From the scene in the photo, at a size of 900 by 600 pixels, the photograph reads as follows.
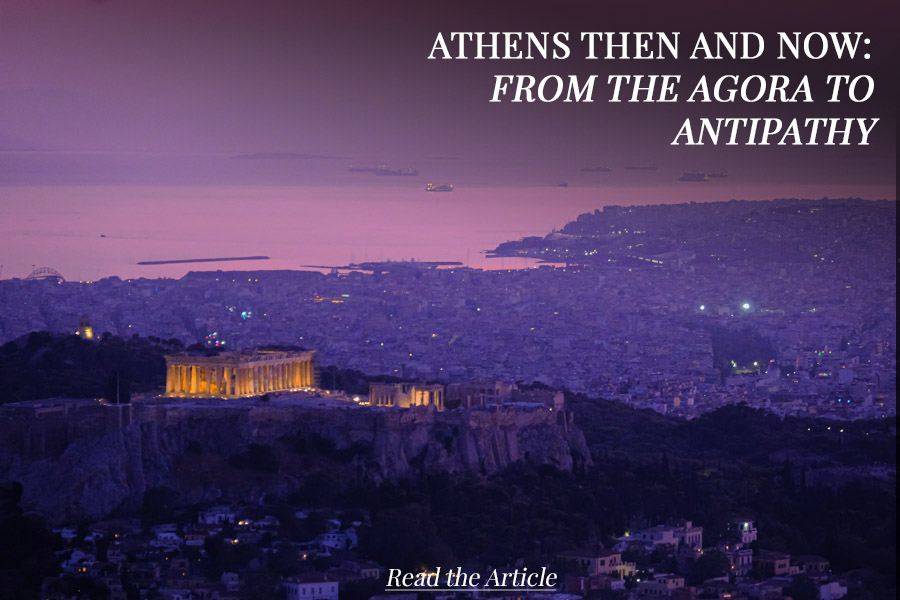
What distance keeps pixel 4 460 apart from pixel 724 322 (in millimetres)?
59767

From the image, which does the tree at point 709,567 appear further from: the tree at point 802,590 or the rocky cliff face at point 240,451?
the rocky cliff face at point 240,451

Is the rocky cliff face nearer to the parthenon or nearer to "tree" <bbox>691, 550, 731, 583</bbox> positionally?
the parthenon

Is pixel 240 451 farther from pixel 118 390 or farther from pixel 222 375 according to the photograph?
pixel 222 375

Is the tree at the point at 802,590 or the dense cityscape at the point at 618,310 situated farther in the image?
the dense cityscape at the point at 618,310

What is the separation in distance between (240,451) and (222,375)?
4.97 meters

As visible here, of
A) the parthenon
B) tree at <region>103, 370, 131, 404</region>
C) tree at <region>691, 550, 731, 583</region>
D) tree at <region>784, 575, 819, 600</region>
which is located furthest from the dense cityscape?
tree at <region>784, 575, 819, 600</region>

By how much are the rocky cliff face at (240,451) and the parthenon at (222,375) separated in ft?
11.3

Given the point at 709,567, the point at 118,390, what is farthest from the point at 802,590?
the point at 118,390

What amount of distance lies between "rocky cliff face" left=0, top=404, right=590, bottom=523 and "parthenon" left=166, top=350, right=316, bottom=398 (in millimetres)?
3459

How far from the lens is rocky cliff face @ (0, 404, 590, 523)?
1558 inches

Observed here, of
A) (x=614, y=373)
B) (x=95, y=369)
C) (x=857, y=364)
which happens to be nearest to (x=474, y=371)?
(x=614, y=373)

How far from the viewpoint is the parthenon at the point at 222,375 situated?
4603 cm

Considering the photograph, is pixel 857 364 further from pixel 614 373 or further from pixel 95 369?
pixel 95 369

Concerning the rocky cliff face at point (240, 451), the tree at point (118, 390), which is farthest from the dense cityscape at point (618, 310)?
the tree at point (118, 390)
